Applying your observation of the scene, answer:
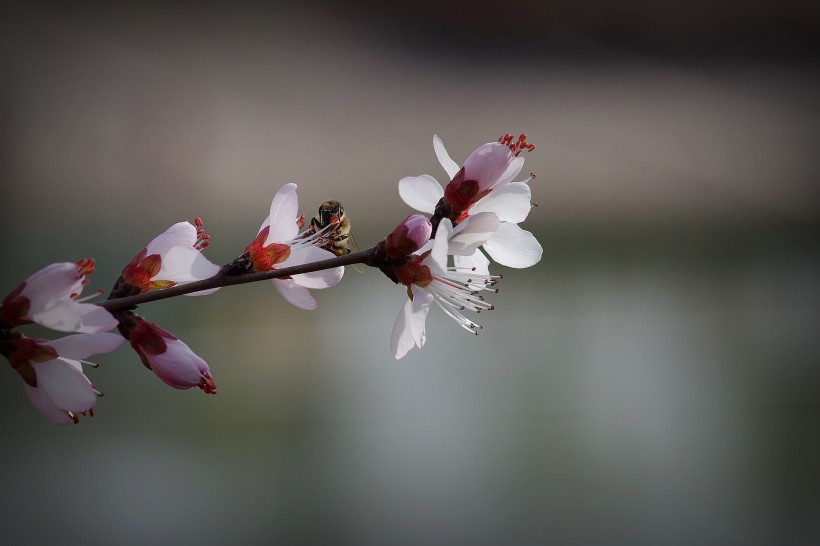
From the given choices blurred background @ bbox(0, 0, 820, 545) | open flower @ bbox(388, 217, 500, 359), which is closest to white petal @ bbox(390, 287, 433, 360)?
open flower @ bbox(388, 217, 500, 359)

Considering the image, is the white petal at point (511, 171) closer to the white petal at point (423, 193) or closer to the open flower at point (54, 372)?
the white petal at point (423, 193)

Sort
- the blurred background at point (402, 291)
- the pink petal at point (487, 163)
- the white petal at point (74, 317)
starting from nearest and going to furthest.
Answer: the white petal at point (74, 317), the pink petal at point (487, 163), the blurred background at point (402, 291)

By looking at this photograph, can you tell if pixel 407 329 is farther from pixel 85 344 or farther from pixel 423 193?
pixel 85 344

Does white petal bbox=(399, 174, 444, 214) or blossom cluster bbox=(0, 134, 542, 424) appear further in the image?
white petal bbox=(399, 174, 444, 214)

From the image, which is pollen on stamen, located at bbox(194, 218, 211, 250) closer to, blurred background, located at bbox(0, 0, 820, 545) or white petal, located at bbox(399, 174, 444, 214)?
white petal, located at bbox(399, 174, 444, 214)

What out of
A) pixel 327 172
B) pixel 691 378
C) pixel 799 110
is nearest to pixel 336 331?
pixel 327 172

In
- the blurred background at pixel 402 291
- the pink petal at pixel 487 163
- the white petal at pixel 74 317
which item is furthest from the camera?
the blurred background at pixel 402 291

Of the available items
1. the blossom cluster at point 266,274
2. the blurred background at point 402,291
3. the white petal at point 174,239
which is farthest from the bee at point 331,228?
the blurred background at point 402,291
